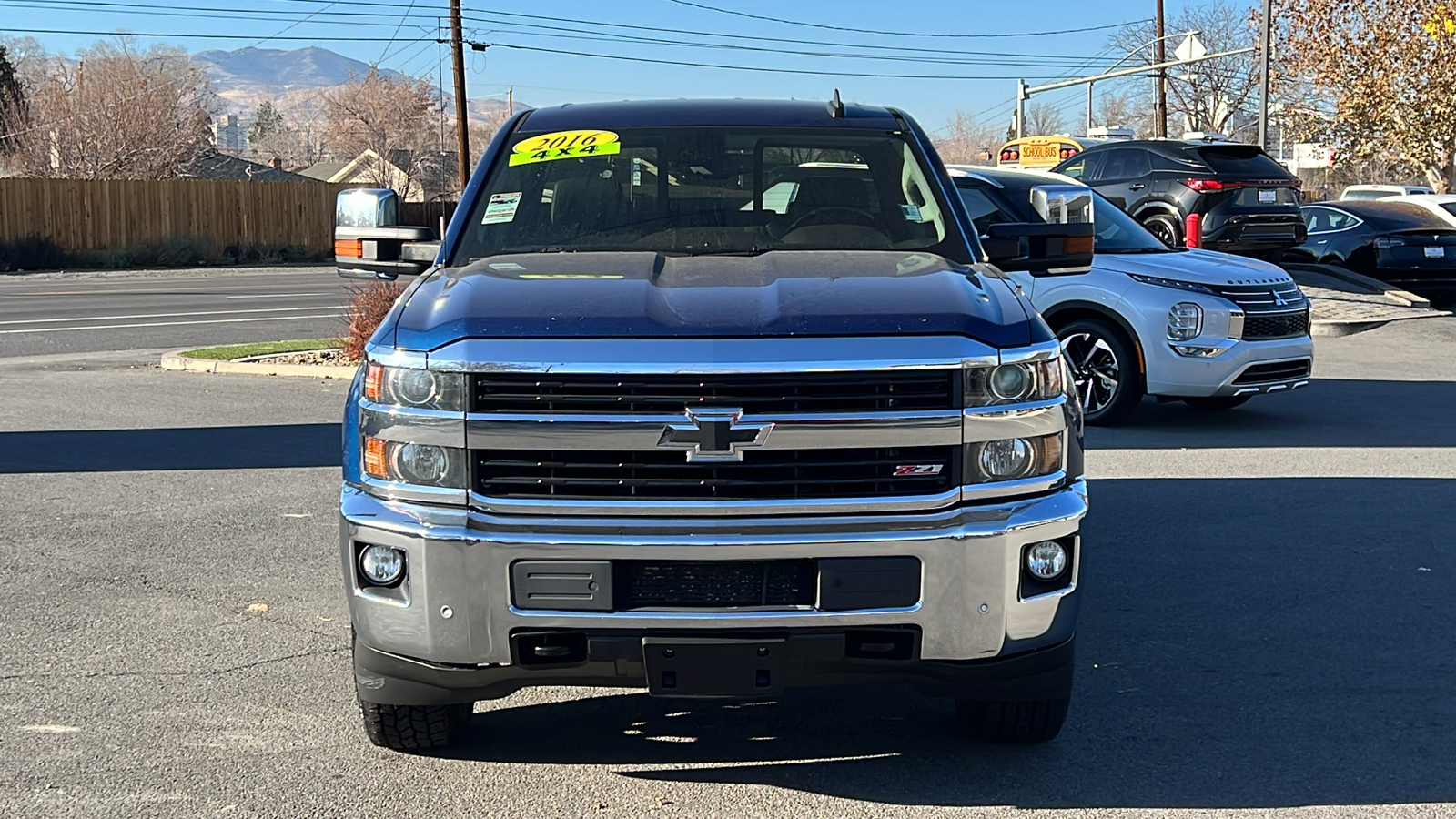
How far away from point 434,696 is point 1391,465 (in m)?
6.81

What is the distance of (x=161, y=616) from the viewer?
573 centimetres

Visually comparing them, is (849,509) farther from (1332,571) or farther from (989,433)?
(1332,571)

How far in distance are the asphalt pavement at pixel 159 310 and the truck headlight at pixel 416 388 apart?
13.6 m

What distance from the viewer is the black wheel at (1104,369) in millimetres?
10227

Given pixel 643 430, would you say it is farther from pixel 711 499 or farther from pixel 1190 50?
pixel 1190 50

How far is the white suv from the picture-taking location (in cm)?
997

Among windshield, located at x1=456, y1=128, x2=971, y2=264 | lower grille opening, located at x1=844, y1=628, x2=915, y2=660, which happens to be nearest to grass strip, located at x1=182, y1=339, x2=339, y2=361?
windshield, located at x1=456, y1=128, x2=971, y2=264

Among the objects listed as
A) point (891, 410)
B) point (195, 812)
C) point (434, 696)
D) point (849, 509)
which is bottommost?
point (195, 812)

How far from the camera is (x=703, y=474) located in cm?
364

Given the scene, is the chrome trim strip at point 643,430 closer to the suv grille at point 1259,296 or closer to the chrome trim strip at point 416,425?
the chrome trim strip at point 416,425

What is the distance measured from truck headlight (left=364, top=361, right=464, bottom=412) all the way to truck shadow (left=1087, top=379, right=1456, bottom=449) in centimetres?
663

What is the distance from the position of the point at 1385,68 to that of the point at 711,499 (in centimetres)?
4042

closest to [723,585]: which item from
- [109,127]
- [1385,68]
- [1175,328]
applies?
[1175,328]

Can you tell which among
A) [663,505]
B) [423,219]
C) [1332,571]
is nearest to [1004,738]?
[663,505]
